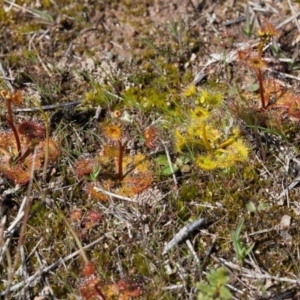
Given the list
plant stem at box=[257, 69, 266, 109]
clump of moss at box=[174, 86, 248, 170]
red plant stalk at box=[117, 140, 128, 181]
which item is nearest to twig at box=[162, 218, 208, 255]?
clump of moss at box=[174, 86, 248, 170]

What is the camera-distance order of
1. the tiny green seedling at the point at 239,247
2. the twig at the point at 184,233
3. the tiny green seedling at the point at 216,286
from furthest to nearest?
the twig at the point at 184,233 < the tiny green seedling at the point at 239,247 < the tiny green seedling at the point at 216,286

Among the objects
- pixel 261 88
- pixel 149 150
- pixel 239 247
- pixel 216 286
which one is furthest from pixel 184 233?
pixel 261 88

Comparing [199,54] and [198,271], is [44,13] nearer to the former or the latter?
[199,54]

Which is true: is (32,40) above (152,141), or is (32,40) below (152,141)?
above

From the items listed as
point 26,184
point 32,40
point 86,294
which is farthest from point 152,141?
point 32,40

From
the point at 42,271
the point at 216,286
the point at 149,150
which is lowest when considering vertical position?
the point at 42,271

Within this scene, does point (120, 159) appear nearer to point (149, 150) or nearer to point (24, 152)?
point (149, 150)

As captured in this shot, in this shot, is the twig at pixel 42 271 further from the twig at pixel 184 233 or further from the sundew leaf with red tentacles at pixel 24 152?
the sundew leaf with red tentacles at pixel 24 152

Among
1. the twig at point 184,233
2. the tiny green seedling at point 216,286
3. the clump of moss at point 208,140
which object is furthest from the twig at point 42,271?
the clump of moss at point 208,140

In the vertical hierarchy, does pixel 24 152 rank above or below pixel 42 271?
above
